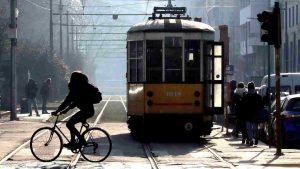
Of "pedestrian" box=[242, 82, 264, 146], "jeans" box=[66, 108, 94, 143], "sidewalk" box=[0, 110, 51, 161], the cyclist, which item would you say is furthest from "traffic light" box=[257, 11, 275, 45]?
"sidewalk" box=[0, 110, 51, 161]

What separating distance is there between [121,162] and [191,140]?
821 centimetres

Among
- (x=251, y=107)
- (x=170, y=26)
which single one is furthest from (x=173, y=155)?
(x=170, y=26)

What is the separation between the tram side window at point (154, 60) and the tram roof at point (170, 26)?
371 mm

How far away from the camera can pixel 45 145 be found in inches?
830

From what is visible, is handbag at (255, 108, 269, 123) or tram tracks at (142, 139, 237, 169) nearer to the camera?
tram tracks at (142, 139, 237, 169)

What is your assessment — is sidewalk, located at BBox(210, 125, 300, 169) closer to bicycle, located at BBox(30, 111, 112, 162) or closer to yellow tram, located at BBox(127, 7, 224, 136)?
yellow tram, located at BBox(127, 7, 224, 136)

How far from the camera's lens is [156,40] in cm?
2811

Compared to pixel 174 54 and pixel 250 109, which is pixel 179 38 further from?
pixel 250 109

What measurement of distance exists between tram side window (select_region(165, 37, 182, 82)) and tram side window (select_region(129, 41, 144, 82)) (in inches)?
27.9

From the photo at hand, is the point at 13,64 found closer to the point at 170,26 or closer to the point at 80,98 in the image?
the point at 170,26

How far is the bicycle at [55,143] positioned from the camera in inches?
814

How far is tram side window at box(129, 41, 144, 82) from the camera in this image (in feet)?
92.4

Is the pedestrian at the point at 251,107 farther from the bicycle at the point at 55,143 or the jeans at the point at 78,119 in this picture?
the jeans at the point at 78,119

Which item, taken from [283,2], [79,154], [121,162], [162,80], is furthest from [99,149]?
[283,2]
